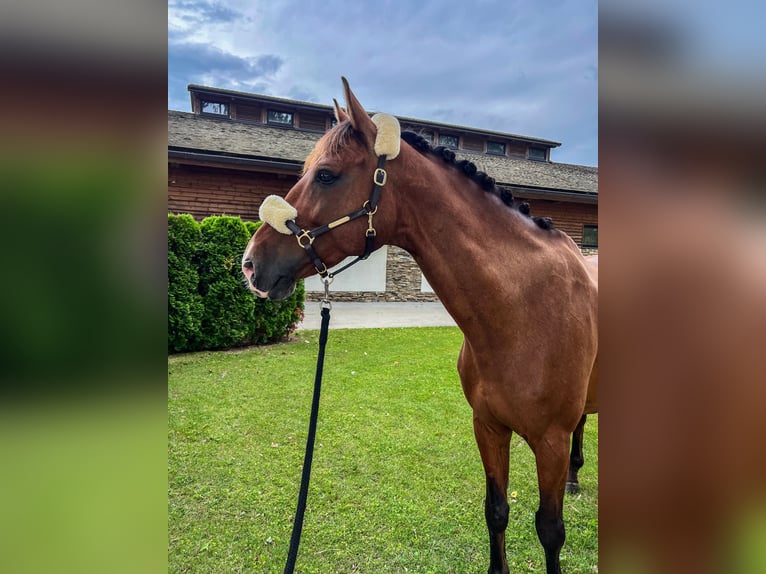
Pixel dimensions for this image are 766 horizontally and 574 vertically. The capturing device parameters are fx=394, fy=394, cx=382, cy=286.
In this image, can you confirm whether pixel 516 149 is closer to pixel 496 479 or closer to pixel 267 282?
pixel 496 479

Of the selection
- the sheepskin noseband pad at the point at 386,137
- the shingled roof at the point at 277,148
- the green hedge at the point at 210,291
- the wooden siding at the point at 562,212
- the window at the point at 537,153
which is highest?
the window at the point at 537,153

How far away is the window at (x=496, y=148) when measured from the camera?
64.5 feet

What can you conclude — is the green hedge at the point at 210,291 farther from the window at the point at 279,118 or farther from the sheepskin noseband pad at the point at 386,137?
the window at the point at 279,118

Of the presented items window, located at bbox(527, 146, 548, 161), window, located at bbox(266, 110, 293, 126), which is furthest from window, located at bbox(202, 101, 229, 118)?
window, located at bbox(527, 146, 548, 161)

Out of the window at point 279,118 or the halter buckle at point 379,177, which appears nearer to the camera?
the halter buckle at point 379,177

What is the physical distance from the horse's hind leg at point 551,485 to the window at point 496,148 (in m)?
19.8

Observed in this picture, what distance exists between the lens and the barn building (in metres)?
9.87

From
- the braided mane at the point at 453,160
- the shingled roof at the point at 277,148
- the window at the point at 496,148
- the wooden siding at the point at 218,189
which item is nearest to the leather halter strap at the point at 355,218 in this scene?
the braided mane at the point at 453,160
